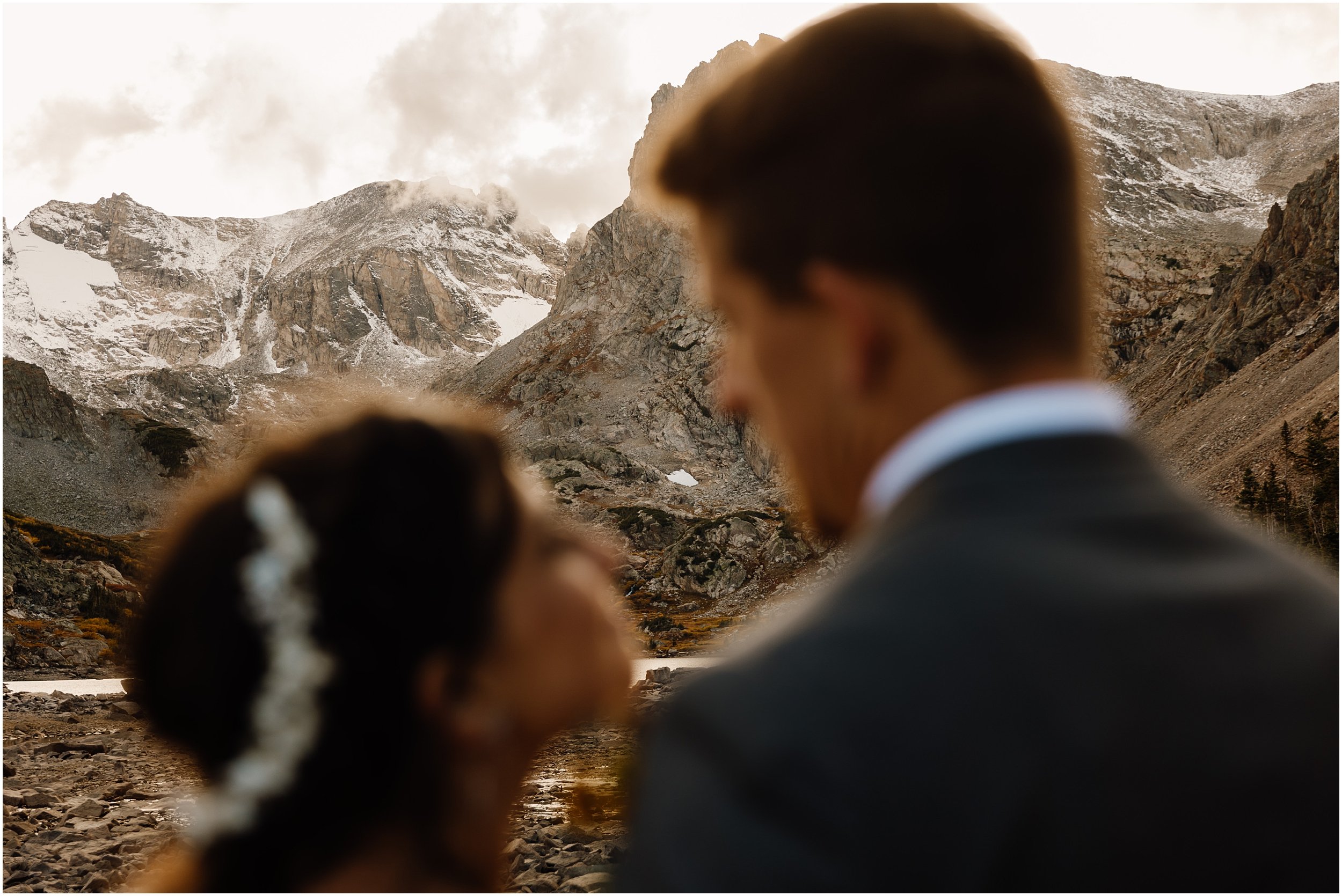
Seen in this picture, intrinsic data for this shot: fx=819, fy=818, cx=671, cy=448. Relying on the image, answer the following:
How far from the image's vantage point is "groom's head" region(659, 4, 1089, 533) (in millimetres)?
1637

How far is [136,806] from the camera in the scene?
1627 centimetres

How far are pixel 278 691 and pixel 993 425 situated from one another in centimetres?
172

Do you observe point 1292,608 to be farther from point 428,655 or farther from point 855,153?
point 428,655

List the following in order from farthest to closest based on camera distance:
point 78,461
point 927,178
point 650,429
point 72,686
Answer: point 650,429
point 78,461
point 72,686
point 927,178

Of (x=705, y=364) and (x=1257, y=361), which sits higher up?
(x=705, y=364)

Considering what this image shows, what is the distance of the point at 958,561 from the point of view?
1292mm

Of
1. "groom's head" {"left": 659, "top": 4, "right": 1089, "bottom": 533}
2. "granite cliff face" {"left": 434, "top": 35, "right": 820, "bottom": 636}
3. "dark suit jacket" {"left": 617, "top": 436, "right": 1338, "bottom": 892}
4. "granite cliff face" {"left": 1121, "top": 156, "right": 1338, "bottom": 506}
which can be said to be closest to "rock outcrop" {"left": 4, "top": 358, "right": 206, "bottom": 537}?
"granite cliff face" {"left": 434, "top": 35, "right": 820, "bottom": 636}

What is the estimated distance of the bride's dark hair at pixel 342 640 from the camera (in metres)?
1.97

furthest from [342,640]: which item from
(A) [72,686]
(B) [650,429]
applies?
(B) [650,429]

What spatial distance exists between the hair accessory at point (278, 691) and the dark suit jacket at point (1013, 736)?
102cm

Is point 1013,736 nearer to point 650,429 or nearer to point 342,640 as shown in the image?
point 342,640

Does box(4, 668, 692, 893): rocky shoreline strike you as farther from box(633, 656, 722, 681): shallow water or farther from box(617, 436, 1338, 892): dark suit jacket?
box(633, 656, 722, 681): shallow water

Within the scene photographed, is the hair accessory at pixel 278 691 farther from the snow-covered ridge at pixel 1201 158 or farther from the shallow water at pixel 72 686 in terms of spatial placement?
the snow-covered ridge at pixel 1201 158

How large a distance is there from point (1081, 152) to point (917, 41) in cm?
53
